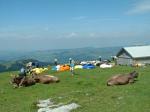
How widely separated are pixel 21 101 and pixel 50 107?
5924 millimetres

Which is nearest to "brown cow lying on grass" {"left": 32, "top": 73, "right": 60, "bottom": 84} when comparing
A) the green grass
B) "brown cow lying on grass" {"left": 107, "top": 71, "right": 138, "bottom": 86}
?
the green grass

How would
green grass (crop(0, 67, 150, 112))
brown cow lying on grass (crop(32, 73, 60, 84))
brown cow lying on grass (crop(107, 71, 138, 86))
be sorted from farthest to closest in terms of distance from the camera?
brown cow lying on grass (crop(32, 73, 60, 84)), brown cow lying on grass (crop(107, 71, 138, 86)), green grass (crop(0, 67, 150, 112))

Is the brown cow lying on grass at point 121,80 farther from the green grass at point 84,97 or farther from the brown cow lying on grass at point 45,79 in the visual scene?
the brown cow lying on grass at point 45,79

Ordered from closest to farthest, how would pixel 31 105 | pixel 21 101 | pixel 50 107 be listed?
pixel 50 107 → pixel 31 105 → pixel 21 101

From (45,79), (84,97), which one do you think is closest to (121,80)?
(84,97)

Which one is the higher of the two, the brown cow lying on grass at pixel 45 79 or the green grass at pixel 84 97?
the brown cow lying on grass at pixel 45 79

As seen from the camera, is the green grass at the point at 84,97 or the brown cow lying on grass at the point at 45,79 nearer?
the green grass at the point at 84,97

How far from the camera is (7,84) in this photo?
42.2m

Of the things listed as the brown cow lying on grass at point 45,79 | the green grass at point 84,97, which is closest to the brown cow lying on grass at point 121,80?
the green grass at point 84,97

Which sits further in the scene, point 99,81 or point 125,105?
point 99,81

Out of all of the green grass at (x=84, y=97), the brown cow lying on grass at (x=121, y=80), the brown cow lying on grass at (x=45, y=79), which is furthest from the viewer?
the brown cow lying on grass at (x=45, y=79)

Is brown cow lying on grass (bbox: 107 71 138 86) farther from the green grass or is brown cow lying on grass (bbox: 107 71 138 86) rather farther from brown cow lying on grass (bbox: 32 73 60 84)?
brown cow lying on grass (bbox: 32 73 60 84)

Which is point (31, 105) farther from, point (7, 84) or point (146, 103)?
point (7, 84)

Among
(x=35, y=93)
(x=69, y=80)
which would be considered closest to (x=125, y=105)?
(x=35, y=93)
